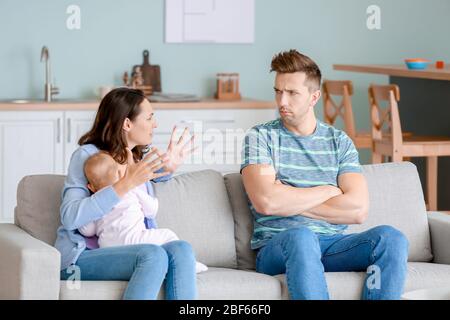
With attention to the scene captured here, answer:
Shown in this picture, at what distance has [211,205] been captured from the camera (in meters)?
Answer: 3.58

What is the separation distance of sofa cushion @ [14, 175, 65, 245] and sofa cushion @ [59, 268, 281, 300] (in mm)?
337

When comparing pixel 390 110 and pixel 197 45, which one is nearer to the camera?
pixel 390 110

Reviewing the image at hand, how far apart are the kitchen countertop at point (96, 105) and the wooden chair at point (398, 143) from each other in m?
0.75

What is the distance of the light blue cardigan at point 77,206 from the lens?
3109mm

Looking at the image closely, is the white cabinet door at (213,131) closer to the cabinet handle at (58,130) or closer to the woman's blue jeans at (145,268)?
the cabinet handle at (58,130)

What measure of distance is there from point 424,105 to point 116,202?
3.43m

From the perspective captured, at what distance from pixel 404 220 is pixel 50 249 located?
1395 millimetres

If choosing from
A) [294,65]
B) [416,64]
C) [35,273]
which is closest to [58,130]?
[416,64]

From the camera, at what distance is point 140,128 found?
3.36 metres

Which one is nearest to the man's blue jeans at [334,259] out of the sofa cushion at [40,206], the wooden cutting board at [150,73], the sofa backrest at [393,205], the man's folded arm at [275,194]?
the man's folded arm at [275,194]

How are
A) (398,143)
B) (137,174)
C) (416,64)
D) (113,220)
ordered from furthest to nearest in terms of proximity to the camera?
(416,64) < (398,143) < (113,220) < (137,174)

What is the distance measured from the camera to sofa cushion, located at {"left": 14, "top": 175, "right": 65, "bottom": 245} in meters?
3.37

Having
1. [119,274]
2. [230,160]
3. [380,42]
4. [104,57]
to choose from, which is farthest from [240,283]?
[380,42]

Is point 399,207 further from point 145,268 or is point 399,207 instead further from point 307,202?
point 145,268
